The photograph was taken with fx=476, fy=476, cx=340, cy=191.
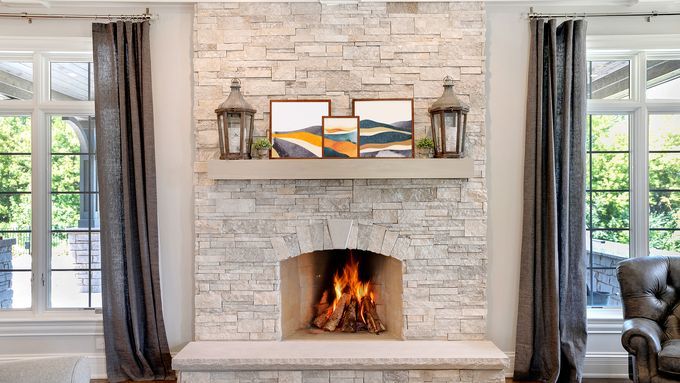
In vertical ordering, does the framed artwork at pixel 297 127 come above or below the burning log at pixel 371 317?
above

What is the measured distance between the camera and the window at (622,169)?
3.66m

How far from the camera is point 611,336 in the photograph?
11.6 ft

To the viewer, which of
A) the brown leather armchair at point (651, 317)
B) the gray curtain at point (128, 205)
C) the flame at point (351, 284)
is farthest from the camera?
the flame at point (351, 284)

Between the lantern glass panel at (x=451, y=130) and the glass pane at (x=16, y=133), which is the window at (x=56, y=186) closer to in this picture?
the glass pane at (x=16, y=133)

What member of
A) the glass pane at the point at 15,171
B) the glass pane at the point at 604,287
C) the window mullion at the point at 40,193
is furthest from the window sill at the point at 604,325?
the glass pane at the point at 15,171

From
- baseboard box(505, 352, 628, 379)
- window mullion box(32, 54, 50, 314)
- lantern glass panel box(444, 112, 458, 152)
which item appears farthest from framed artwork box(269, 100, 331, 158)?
baseboard box(505, 352, 628, 379)

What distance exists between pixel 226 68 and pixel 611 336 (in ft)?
11.2

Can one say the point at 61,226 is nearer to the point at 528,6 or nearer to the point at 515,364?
the point at 515,364

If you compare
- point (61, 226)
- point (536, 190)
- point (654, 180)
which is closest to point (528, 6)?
point (536, 190)

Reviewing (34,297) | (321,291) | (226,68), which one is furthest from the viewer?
(321,291)

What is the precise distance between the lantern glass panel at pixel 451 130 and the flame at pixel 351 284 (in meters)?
1.21

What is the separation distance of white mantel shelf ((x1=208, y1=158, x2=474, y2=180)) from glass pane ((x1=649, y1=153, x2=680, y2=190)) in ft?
5.34

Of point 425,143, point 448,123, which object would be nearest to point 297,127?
point 425,143

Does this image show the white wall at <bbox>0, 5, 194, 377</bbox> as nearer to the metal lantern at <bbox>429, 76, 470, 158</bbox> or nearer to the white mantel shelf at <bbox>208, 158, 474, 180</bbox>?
the white mantel shelf at <bbox>208, 158, 474, 180</bbox>
